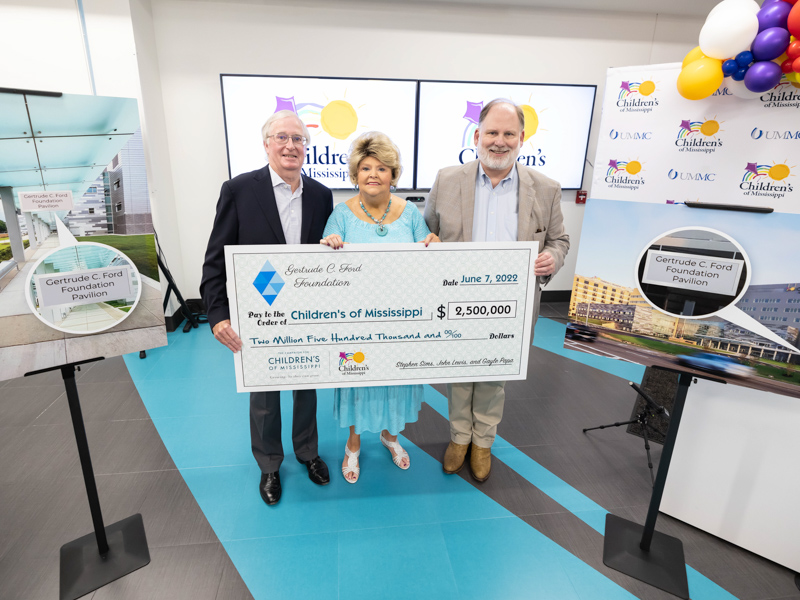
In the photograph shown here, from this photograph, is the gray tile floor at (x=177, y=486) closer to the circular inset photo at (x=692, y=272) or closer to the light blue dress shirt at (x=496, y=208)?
the circular inset photo at (x=692, y=272)

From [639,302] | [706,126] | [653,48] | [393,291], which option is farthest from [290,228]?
[653,48]

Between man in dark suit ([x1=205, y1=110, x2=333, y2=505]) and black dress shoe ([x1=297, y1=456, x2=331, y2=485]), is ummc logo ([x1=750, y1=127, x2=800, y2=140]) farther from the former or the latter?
black dress shoe ([x1=297, y1=456, x2=331, y2=485])

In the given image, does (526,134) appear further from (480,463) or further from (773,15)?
(480,463)

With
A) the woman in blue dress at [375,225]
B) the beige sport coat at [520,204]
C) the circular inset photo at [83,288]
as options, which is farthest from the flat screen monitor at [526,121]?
the circular inset photo at [83,288]

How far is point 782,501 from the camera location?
1.86 m

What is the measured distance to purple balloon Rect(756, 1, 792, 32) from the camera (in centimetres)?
136

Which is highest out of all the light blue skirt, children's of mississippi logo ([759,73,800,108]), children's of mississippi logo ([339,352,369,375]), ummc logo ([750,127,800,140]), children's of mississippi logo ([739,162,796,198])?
children's of mississippi logo ([759,73,800,108])

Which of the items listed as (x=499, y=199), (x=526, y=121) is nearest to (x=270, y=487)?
(x=499, y=199)

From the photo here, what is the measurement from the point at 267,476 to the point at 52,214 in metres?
1.58

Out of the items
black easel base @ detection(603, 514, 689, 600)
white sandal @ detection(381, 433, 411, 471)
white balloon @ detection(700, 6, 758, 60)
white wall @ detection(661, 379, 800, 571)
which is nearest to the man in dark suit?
white sandal @ detection(381, 433, 411, 471)

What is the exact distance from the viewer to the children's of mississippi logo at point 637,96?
5.13ft

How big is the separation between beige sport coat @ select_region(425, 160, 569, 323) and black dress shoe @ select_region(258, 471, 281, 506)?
5.18ft

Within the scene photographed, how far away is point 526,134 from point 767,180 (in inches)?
135

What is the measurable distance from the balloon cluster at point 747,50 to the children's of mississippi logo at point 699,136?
3.8 inches
